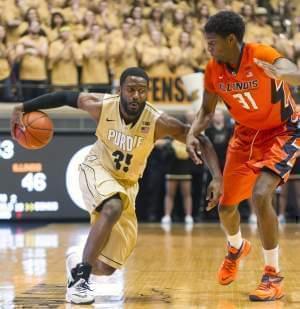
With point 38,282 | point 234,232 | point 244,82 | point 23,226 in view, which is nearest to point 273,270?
point 234,232

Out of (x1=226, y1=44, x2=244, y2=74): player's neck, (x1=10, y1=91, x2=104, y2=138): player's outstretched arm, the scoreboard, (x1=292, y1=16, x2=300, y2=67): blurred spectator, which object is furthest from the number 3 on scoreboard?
(x1=292, y1=16, x2=300, y2=67): blurred spectator

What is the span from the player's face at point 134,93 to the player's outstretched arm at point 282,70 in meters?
0.84

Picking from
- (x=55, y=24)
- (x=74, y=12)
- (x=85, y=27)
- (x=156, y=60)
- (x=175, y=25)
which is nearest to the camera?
(x=156, y=60)

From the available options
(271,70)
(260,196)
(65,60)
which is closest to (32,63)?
(65,60)

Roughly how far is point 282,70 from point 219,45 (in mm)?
794

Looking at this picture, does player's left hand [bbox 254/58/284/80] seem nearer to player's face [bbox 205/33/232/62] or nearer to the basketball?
player's face [bbox 205/33/232/62]

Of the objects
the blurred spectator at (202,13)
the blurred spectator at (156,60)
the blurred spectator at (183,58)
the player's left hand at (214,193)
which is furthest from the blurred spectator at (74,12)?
the player's left hand at (214,193)

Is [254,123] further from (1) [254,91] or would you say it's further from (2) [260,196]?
(2) [260,196]

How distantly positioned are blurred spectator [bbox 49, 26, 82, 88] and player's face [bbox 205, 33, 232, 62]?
8.74 metres

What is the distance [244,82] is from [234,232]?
1296mm

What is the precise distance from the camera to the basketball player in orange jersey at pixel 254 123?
5680mm

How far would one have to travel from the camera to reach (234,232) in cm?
639

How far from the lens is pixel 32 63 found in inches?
557

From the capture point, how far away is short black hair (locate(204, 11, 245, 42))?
18.6 feet
